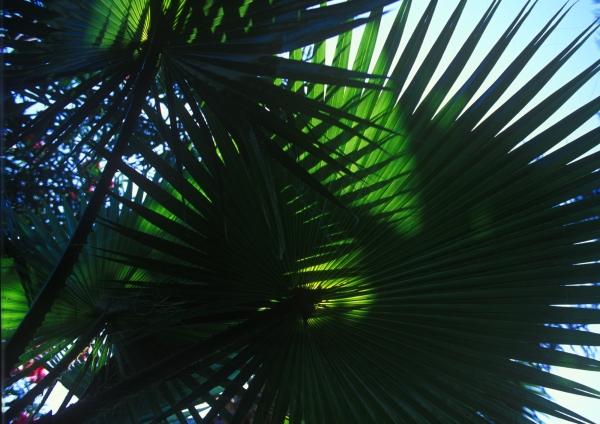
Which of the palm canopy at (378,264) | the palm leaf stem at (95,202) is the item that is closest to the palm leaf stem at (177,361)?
the palm canopy at (378,264)

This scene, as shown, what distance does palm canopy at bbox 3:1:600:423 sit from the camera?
4.36 feet

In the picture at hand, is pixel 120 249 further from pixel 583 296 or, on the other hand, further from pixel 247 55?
pixel 583 296

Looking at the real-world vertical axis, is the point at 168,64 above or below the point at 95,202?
above

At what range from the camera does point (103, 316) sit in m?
1.49

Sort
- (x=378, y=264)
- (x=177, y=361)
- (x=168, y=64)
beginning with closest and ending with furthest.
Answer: (x=168, y=64)
(x=177, y=361)
(x=378, y=264)

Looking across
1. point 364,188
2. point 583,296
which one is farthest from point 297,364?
point 583,296

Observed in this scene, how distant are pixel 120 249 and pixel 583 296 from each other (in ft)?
4.51

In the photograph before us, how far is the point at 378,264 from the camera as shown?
4.81 ft

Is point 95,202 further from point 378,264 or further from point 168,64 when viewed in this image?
point 378,264

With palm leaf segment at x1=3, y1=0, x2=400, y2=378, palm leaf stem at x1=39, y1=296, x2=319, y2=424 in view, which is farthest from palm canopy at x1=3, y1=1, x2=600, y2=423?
palm leaf segment at x1=3, y1=0, x2=400, y2=378

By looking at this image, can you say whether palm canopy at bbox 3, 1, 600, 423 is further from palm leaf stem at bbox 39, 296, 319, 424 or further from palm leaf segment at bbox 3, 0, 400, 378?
palm leaf segment at bbox 3, 0, 400, 378

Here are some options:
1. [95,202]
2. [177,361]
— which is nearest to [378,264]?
[177,361]

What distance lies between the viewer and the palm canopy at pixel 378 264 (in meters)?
1.33

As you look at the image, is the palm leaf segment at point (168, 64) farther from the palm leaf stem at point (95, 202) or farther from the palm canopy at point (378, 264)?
the palm canopy at point (378, 264)
